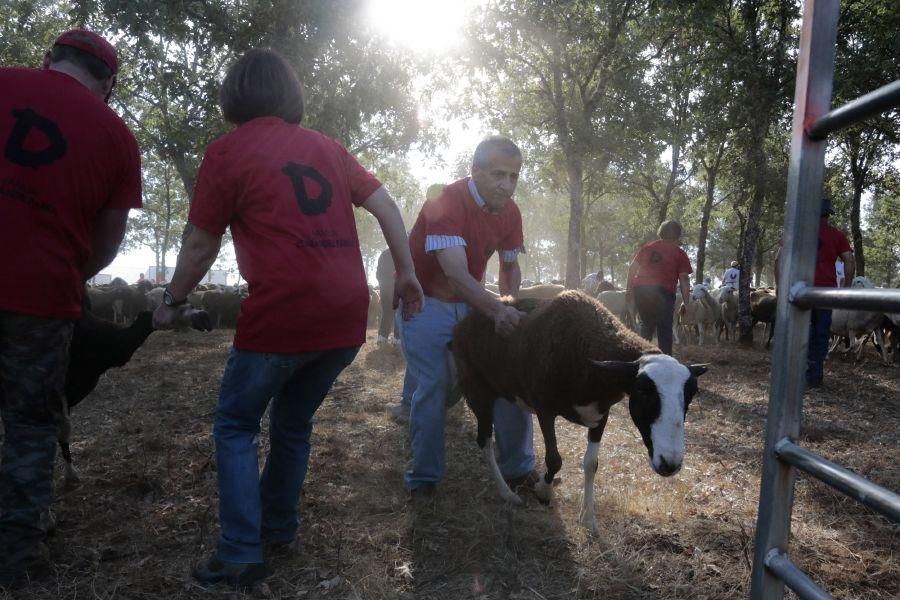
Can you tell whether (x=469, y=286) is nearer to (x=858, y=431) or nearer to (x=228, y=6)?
(x=858, y=431)

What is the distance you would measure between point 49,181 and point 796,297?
3118 mm

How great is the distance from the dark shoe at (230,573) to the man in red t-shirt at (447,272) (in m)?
1.47

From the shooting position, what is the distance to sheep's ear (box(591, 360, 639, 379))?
3.47 meters

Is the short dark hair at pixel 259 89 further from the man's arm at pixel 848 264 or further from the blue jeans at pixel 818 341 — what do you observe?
the man's arm at pixel 848 264

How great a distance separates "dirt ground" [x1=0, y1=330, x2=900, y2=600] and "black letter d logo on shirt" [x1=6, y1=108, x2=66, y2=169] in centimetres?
204

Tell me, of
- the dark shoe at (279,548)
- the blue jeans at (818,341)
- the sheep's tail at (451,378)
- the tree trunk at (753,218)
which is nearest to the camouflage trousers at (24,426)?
the dark shoe at (279,548)

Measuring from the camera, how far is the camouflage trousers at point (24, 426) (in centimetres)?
292

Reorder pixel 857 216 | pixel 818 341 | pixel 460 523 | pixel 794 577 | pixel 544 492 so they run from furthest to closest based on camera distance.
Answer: pixel 857 216 < pixel 818 341 < pixel 544 492 < pixel 460 523 < pixel 794 577

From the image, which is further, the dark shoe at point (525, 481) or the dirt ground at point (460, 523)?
the dark shoe at point (525, 481)

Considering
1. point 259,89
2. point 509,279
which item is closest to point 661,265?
point 509,279

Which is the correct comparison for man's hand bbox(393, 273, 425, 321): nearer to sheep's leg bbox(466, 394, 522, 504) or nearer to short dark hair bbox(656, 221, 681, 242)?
sheep's leg bbox(466, 394, 522, 504)

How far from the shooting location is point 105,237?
3326mm

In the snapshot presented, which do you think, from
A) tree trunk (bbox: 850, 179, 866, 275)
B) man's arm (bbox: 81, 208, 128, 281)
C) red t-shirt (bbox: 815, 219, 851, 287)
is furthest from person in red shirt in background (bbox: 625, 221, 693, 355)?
tree trunk (bbox: 850, 179, 866, 275)

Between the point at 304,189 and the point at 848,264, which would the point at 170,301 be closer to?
the point at 304,189
